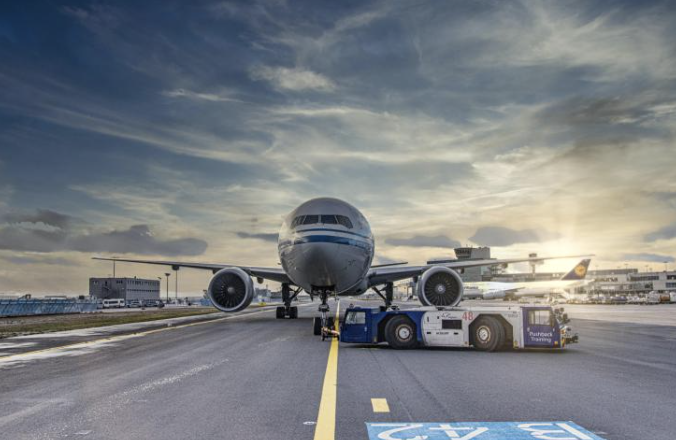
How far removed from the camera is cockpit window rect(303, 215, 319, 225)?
66.0 ft

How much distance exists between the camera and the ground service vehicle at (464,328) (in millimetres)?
15703

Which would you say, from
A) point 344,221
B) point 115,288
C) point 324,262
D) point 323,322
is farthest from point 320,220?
point 115,288

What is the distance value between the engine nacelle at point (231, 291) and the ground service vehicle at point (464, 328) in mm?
10839

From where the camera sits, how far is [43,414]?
296 inches

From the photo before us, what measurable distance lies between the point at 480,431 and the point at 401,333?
10.2 meters

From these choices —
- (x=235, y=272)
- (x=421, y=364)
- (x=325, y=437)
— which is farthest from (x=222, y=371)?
(x=235, y=272)

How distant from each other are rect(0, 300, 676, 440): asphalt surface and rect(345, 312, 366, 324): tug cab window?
48.3 inches

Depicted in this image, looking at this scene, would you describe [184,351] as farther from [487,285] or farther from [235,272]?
[487,285]

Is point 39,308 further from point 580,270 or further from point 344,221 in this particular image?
point 580,270

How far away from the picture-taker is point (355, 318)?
17.1 metres

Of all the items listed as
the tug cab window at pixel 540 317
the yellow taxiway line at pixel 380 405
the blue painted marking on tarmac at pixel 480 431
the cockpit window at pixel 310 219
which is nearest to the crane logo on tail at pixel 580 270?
the cockpit window at pixel 310 219

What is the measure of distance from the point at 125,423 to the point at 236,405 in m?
1.61

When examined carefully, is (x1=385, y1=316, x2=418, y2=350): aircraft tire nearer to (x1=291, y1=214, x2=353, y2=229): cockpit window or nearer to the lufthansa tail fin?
(x1=291, y1=214, x2=353, y2=229): cockpit window

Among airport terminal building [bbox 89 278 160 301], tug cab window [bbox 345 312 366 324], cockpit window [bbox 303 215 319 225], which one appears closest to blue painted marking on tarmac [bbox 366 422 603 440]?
tug cab window [bbox 345 312 366 324]
